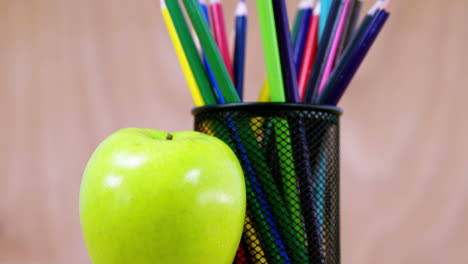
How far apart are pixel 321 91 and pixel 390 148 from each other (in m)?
0.19

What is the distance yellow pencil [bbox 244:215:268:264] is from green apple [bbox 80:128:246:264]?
0.05 m

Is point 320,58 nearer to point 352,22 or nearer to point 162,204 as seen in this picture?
point 352,22

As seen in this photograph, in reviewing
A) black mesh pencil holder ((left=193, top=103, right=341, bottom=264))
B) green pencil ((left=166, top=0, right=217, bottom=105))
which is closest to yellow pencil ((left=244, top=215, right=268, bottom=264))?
black mesh pencil holder ((left=193, top=103, right=341, bottom=264))

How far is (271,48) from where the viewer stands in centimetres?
33

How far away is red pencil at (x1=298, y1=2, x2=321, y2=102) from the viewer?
371 mm

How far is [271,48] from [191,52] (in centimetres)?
6

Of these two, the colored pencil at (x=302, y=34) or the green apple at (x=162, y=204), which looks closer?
the green apple at (x=162, y=204)

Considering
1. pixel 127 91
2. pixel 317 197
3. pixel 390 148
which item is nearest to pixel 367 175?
pixel 390 148

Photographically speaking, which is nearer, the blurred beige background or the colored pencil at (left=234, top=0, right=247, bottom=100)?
the colored pencil at (left=234, top=0, right=247, bottom=100)

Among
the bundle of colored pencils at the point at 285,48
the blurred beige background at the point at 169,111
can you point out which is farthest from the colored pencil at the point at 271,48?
the blurred beige background at the point at 169,111

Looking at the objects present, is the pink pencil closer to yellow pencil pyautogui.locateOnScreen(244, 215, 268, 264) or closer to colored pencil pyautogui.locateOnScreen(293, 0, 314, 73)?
colored pencil pyautogui.locateOnScreen(293, 0, 314, 73)

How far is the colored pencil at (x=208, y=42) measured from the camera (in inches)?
12.9

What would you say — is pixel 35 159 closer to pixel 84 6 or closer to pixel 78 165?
pixel 78 165

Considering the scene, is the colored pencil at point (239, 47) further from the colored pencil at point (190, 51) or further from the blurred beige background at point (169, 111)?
the blurred beige background at point (169, 111)
